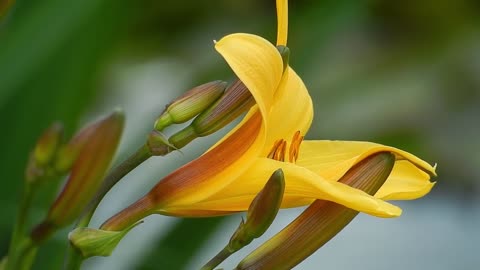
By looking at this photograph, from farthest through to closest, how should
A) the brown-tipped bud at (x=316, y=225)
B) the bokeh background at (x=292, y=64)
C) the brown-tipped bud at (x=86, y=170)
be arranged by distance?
the bokeh background at (x=292, y=64) → the brown-tipped bud at (x=316, y=225) → the brown-tipped bud at (x=86, y=170)

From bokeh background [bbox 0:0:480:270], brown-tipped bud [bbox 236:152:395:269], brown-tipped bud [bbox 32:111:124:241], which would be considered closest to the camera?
brown-tipped bud [bbox 32:111:124:241]

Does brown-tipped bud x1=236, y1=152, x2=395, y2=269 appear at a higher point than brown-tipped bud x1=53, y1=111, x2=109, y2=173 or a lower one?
lower

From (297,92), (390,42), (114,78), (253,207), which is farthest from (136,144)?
(390,42)

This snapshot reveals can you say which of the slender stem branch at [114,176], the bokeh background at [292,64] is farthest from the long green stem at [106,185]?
the bokeh background at [292,64]

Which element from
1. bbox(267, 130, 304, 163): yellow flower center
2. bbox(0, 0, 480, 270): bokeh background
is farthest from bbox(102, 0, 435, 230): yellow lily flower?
bbox(0, 0, 480, 270): bokeh background

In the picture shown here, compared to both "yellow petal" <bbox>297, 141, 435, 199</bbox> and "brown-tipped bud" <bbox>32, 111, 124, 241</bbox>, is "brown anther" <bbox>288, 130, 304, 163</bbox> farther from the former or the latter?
"brown-tipped bud" <bbox>32, 111, 124, 241</bbox>

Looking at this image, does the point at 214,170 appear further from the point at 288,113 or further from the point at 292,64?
the point at 292,64

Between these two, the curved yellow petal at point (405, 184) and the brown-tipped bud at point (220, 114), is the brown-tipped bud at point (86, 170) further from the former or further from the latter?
the curved yellow petal at point (405, 184)
